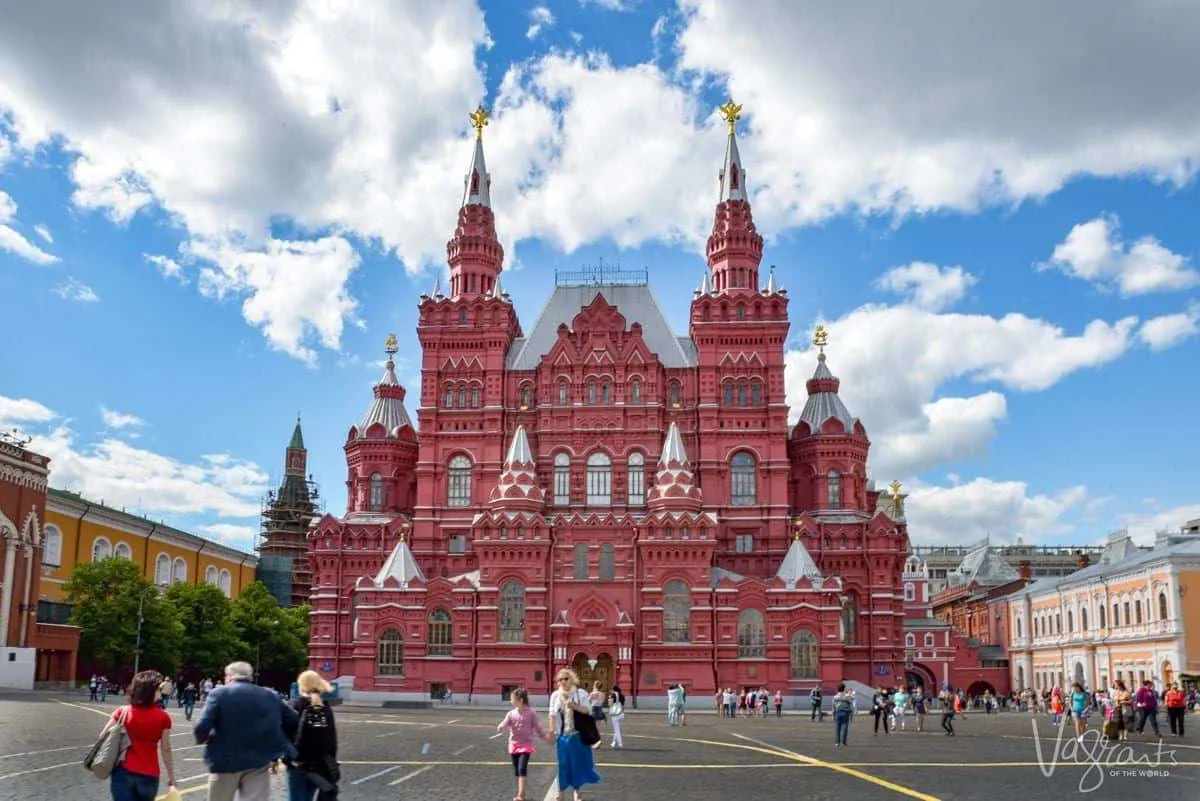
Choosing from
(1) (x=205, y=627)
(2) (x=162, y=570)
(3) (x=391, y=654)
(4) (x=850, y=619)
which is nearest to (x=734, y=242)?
(4) (x=850, y=619)

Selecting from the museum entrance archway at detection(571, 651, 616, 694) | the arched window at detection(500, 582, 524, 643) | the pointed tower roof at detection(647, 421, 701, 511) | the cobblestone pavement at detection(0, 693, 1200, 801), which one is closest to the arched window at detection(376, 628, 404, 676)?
the arched window at detection(500, 582, 524, 643)

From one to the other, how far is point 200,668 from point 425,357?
2546 cm

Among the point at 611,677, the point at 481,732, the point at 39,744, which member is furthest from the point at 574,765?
the point at 611,677

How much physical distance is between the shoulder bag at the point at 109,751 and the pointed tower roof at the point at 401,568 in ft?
181

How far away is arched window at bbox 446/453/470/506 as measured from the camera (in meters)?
71.9

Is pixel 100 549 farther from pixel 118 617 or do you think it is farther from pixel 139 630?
pixel 139 630

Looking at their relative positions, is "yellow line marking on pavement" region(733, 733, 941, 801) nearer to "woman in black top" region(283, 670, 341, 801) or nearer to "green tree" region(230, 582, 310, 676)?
"woman in black top" region(283, 670, 341, 801)

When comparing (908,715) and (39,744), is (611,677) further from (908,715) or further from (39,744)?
(39,744)

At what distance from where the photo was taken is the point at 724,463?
70.7 metres

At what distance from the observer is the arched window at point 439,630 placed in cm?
6562

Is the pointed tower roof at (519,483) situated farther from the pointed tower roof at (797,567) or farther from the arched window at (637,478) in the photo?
the pointed tower roof at (797,567)

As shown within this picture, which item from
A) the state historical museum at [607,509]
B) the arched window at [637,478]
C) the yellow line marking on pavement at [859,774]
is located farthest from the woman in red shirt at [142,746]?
the arched window at [637,478]

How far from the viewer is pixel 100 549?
3140 inches

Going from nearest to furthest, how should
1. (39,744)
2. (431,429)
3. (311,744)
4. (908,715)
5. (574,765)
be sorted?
(311,744), (574,765), (39,744), (908,715), (431,429)
